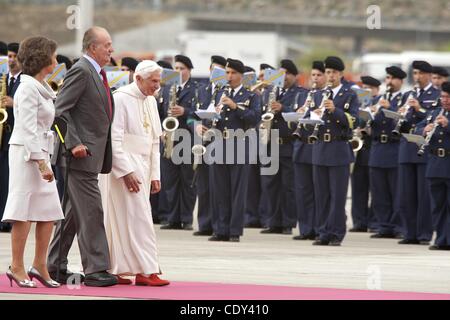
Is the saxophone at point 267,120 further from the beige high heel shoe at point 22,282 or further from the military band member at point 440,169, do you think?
the beige high heel shoe at point 22,282

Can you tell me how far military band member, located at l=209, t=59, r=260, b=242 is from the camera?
16516 millimetres

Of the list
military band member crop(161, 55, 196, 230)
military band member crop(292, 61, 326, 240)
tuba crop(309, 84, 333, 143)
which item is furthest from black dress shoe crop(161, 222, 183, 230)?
tuba crop(309, 84, 333, 143)

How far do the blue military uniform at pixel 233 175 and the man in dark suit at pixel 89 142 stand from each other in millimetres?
5200

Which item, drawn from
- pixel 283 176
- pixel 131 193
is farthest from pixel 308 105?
pixel 131 193

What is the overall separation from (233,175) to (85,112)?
18.4 feet

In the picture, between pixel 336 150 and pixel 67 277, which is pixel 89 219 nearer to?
pixel 67 277

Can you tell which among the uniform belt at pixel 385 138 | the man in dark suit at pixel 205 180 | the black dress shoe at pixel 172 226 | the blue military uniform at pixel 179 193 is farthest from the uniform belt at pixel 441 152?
the black dress shoe at pixel 172 226

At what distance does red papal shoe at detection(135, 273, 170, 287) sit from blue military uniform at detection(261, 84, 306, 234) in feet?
22.0

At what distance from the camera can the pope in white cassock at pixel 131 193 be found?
11.6 m

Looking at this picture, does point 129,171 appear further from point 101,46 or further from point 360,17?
point 360,17

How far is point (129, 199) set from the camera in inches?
456

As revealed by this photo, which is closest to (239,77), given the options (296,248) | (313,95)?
(313,95)
